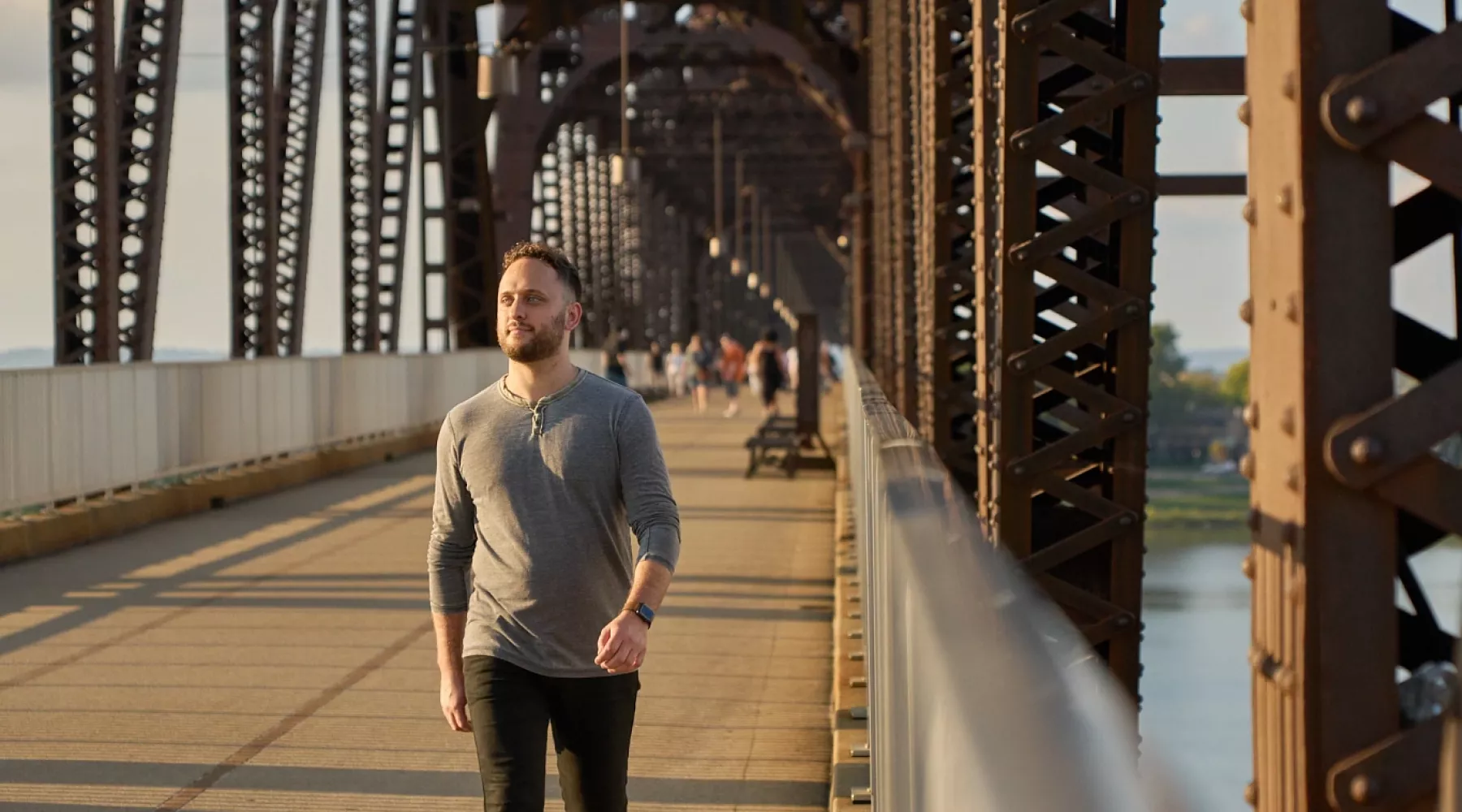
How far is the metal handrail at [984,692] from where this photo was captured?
1483 millimetres

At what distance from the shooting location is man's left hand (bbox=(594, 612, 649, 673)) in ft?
14.5

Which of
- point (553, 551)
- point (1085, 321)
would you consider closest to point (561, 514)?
point (553, 551)

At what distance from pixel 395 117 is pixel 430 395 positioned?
424 cm

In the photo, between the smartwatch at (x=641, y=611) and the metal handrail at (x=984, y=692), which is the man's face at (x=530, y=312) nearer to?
the smartwatch at (x=641, y=611)

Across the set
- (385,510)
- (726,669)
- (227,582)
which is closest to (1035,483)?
(726,669)

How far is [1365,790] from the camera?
2625 mm

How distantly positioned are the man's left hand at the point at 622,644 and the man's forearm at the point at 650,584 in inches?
2.4

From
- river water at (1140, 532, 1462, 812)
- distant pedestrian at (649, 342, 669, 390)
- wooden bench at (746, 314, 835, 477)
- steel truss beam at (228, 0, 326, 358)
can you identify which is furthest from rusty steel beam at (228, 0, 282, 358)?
river water at (1140, 532, 1462, 812)

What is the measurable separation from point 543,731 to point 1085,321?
A: 9.21 feet

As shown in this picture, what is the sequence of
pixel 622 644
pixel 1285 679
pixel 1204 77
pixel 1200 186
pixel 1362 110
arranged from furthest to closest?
1. pixel 1200 186
2. pixel 1204 77
3. pixel 622 644
4. pixel 1285 679
5. pixel 1362 110

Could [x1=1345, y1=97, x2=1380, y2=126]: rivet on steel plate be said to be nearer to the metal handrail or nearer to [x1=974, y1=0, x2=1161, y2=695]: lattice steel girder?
the metal handrail

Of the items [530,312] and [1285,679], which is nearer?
[1285,679]

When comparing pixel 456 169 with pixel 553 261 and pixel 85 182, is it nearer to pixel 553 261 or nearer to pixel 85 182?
pixel 85 182

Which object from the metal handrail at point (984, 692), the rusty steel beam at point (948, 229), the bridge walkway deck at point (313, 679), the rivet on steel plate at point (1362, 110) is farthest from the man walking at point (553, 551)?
the rusty steel beam at point (948, 229)
